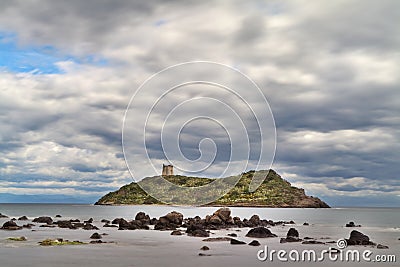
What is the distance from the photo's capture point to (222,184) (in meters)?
200

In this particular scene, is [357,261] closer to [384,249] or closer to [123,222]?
[384,249]

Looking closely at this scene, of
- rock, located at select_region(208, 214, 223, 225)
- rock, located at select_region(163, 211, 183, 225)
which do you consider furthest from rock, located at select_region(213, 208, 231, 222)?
rock, located at select_region(163, 211, 183, 225)

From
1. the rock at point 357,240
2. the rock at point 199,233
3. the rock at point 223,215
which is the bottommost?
the rock at point 199,233

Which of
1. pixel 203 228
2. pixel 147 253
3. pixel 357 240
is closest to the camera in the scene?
pixel 147 253

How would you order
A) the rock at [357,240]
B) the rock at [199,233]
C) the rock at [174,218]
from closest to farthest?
1. the rock at [357,240]
2. the rock at [199,233]
3. the rock at [174,218]

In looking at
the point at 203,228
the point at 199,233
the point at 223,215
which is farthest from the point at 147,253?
the point at 223,215

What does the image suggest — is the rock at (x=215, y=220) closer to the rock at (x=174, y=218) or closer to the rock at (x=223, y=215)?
the rock at (x=223, y=215)

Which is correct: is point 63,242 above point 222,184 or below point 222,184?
below

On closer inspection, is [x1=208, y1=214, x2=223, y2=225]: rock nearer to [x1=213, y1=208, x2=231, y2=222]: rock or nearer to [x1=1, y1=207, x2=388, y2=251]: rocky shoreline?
[x1=1, y1=207, x2=388, y2=251]: rocky shoreline

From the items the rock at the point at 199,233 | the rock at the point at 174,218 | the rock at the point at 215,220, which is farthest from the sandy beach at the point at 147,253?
the rock at the point at 215,220

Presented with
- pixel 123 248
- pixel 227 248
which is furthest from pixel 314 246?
pixel 123 248

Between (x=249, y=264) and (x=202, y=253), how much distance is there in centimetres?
636

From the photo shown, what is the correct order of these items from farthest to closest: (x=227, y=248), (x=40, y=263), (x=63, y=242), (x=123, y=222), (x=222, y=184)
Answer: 1. (x=222, y=184)
2. (x=123, y=222)
3. (x=63, y=242)
4. (x=227, y=248)
5. (x=40, y=263)

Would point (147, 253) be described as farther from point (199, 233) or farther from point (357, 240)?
point (357, 240)
